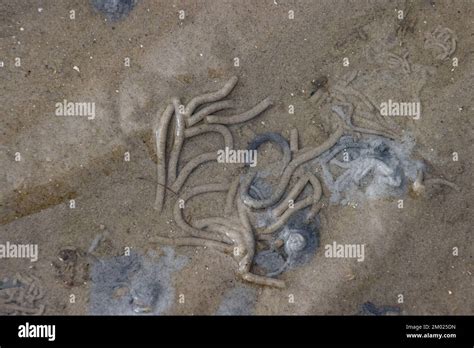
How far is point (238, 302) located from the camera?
29.1 feet

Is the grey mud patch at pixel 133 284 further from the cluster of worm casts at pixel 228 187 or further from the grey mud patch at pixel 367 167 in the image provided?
the grey mud patch at pixel 367 167

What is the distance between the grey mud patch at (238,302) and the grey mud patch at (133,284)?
0.92 metres

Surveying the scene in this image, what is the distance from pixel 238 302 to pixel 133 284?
1853mm

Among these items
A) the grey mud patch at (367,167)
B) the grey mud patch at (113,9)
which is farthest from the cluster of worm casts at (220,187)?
the grey mud patch at (113,9)

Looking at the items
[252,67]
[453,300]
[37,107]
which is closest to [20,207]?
[37,107]

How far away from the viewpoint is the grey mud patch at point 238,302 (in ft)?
29.0

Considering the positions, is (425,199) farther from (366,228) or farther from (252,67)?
(252,67)

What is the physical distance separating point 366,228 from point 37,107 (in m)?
6.23

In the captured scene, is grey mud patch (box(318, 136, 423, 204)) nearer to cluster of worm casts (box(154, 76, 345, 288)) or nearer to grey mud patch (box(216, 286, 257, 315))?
cluster of worm casts (box(154, 76, 345, 288))

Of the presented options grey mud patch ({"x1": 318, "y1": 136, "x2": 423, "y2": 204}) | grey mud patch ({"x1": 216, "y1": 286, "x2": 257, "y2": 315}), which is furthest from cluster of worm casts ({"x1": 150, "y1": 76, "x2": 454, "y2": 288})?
grey mud patch ({"x1": 216, "y1": 286, "x2": 257, "y2": 315})

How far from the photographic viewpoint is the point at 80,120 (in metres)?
9.09

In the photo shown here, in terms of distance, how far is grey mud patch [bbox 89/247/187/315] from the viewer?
877 centimetres

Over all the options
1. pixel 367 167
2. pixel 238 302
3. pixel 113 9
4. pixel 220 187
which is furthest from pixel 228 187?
pixel 113 9

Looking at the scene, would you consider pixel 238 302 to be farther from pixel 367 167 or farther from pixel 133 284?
pixel 367 167
